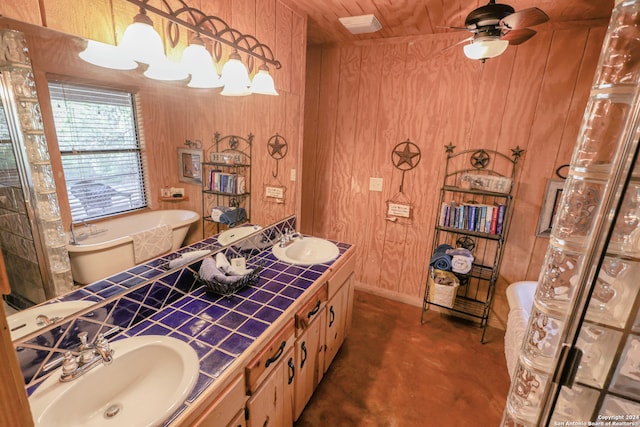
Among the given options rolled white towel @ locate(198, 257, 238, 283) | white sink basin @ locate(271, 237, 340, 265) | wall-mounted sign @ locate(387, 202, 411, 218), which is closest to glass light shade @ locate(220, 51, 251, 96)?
rolled white towel @ locate(198, 257, 238, 283)

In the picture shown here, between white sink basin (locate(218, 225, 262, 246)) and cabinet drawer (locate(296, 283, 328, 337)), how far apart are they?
1.99 feet

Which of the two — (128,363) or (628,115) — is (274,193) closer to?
(128,363)

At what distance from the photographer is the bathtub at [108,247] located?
1.06 meters

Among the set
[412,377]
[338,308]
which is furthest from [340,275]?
[412,377]

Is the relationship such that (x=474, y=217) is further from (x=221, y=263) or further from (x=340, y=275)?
(x=221, y=263)

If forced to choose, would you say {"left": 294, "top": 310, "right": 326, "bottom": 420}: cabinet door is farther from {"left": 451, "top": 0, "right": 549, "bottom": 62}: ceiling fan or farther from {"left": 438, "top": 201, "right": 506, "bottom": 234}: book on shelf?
{"left": 451, "top": 0, "right": 549, "bottom": 62}: ceiling fan

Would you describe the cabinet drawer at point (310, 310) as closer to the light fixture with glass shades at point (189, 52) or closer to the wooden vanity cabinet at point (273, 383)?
the wooden vanity cabinet at point (273, 383)

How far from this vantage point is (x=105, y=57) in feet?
3.51

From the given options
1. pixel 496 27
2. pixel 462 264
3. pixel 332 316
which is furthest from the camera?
pixel 462 264

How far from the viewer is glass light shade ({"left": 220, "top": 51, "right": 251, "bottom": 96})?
152 centimetres

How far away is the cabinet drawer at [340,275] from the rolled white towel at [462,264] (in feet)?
2.88

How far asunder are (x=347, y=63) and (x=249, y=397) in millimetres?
2746

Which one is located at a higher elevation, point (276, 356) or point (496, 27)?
point (496, 27)

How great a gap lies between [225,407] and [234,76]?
1.49 m
